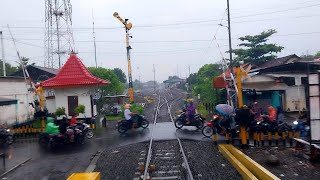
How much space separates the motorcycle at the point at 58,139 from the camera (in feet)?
52.5

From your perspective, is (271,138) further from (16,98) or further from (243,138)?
(16,98)

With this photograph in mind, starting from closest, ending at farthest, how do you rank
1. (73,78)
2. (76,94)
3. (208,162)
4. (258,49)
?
(208,162) → (76,94) → (73,78) → (258,49)

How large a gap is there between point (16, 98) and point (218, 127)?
15.1 metres

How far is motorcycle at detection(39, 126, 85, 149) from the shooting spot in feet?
52.5

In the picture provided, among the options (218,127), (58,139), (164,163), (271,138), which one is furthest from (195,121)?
(164,163)

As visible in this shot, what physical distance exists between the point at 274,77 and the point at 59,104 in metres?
15.2

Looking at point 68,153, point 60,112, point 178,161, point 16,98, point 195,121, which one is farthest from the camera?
point 16,98

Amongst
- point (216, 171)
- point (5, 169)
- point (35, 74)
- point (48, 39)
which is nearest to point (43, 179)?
point (5, 169)

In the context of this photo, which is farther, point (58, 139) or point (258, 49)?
point (258, 49)

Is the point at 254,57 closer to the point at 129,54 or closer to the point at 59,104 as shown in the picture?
the point at 129,54

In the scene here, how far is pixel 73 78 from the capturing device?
23484 mm

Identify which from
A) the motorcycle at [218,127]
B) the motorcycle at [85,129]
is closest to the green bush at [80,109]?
the motorcycle at [85,129]

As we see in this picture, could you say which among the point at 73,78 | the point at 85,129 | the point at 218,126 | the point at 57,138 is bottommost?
the point at 57,138

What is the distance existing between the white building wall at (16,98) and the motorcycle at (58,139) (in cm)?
659
